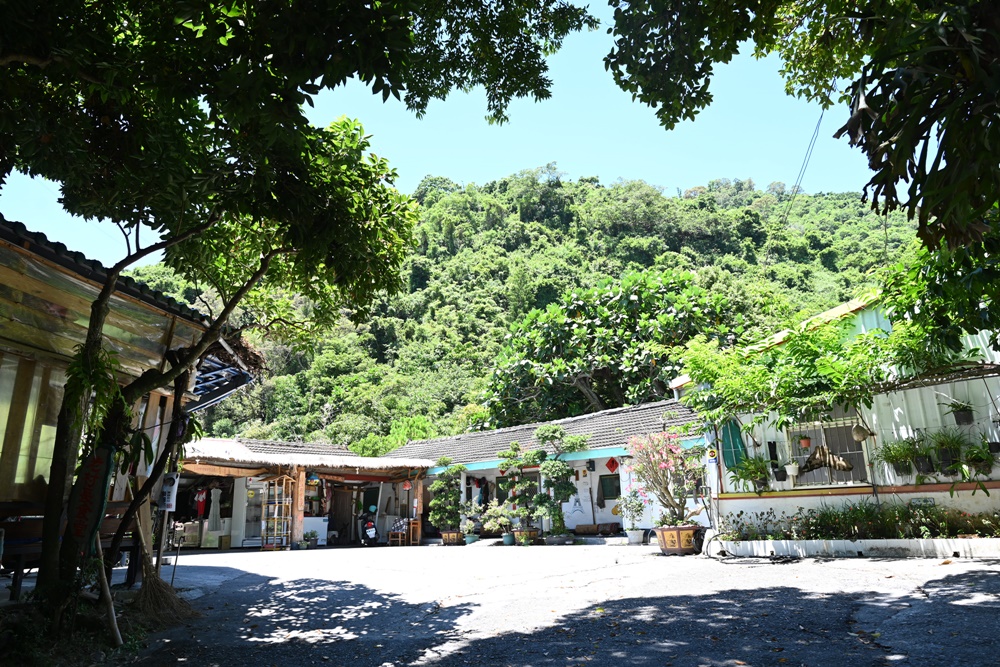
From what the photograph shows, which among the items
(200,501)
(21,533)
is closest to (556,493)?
(200,501)

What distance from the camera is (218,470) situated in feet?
55.2

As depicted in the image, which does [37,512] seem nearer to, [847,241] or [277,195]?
[277,195]

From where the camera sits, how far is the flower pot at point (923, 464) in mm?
10039

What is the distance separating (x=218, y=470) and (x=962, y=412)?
16077 mm

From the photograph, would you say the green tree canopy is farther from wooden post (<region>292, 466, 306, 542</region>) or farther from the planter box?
the planter box

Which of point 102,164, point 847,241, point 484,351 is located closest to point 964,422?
point 102,164

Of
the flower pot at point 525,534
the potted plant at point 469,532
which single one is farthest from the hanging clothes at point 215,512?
the flower pot at point 525,534

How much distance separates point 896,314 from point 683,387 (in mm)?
5023

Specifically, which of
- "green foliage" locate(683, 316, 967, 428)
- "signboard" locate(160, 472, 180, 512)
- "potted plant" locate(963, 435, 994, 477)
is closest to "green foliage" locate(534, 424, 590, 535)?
"green foliage" locate(683, 316, 967, 428)

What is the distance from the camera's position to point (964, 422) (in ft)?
32.7

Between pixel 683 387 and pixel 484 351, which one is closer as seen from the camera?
pixel 683 387

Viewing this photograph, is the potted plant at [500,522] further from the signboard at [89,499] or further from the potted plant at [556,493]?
the signboard at [89,499]

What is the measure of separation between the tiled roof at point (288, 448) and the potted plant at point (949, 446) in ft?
54.5

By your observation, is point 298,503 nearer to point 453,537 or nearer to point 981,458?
point 453,537
